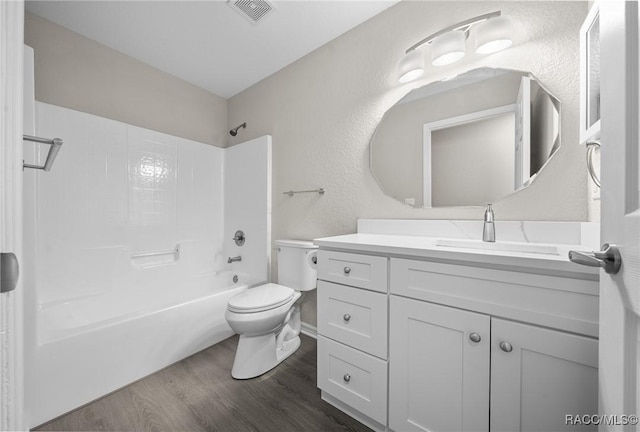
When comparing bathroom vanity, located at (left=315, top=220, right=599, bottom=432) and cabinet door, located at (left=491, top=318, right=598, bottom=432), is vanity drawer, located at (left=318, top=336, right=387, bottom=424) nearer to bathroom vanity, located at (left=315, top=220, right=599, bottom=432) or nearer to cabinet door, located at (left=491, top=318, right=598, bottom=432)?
bathroom vanity, located at (left=315, top=220, right=599, bottom=432)

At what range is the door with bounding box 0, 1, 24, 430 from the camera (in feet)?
1.57

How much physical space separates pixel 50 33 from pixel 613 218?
3079 mm

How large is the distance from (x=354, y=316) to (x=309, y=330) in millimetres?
1014

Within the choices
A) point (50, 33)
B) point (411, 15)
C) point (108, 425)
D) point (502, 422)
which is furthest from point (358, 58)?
point (108, 425)

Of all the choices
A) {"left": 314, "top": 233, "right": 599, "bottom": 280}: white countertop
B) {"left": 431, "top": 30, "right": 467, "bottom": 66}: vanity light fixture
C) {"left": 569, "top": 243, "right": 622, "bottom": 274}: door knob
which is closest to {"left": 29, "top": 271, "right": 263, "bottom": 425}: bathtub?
{"left": 314, "top": 233, "right": 599, "bottom": 280}: white countertop

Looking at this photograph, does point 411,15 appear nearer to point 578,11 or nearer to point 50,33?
point 578,11

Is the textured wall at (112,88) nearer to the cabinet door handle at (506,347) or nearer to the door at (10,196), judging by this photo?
the door at (10,196)

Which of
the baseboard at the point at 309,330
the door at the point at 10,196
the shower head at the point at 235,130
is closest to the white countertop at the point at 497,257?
the door at the point at 10,196

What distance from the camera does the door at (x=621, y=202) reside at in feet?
1.34

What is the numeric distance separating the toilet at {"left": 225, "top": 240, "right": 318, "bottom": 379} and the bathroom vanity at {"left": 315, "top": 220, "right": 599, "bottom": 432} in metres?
0.42

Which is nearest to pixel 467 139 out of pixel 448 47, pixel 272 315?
pixel 448 47

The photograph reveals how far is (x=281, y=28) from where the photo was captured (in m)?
1.81

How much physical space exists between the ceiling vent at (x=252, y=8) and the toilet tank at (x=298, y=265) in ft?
5.28

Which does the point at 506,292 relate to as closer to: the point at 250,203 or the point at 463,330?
the point at 463,330
